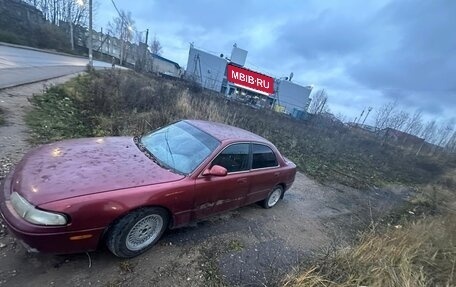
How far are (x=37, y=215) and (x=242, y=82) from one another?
3237cm

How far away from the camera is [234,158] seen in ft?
12.8

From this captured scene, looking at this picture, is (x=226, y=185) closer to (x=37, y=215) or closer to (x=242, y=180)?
(x=242, y=180)

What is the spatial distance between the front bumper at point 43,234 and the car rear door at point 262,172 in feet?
8.29

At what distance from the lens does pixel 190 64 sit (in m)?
41.7

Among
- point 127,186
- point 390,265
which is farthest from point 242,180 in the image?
point 390,265

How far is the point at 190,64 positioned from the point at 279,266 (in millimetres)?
41591

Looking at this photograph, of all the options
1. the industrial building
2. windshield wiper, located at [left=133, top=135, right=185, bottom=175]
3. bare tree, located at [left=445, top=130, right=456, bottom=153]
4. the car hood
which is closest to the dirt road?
the car hood

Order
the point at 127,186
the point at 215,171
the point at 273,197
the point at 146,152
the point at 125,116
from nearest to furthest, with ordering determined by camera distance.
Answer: the point at 127,186 → the point at 215,171 → the point at 146,152 → the point at 273,197 → the point at 125,116

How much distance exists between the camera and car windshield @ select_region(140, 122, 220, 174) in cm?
339

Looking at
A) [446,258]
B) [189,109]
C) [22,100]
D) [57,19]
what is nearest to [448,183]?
[446,258]

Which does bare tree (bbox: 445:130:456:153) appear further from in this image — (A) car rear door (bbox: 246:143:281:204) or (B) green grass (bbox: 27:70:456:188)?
(A) car rear door (bbox: 246:143:281:204)

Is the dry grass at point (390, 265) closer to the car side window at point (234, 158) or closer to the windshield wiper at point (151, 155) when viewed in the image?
the car side window at point (234, 158)

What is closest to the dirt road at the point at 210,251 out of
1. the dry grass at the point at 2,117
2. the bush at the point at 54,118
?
the dry grass at the point at 2,117

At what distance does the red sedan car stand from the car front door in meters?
0.01
